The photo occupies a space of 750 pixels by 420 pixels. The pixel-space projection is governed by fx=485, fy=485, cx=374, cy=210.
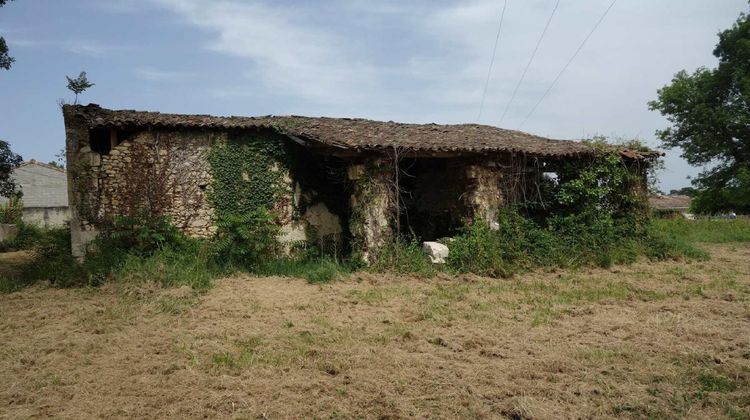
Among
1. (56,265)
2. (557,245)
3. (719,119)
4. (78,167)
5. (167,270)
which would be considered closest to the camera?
(167,270)

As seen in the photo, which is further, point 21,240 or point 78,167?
point 21,240

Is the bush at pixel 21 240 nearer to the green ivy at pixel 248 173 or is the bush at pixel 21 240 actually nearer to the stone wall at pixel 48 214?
the green ivy at pixel 248 173

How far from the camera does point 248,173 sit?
33.9ft

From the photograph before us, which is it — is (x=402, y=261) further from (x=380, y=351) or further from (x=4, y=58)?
(x=4, y=58)

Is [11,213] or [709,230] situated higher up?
[709,230]

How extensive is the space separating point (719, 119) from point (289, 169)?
2547cm

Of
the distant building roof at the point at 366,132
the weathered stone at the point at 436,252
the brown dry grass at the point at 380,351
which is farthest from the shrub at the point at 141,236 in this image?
the weathered stone at the point at 436,252

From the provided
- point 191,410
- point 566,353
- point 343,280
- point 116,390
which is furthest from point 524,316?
point 116,390

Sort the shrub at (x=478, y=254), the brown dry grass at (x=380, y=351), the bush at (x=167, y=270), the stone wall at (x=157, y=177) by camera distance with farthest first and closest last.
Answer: the shrub at (x=478, y=254)
the stone wall at (x=157, y=177)
the bush at (x=167, y=270)
the brown dry grass at (x=380, y=351)

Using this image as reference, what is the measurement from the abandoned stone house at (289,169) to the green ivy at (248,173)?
0.02 meters

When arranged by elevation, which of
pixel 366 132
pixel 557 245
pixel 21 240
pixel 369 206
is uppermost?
pixel 366 132

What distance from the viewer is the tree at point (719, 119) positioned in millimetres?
25391

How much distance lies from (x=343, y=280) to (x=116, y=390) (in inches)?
196

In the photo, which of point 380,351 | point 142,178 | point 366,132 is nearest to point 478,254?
point 366,132
